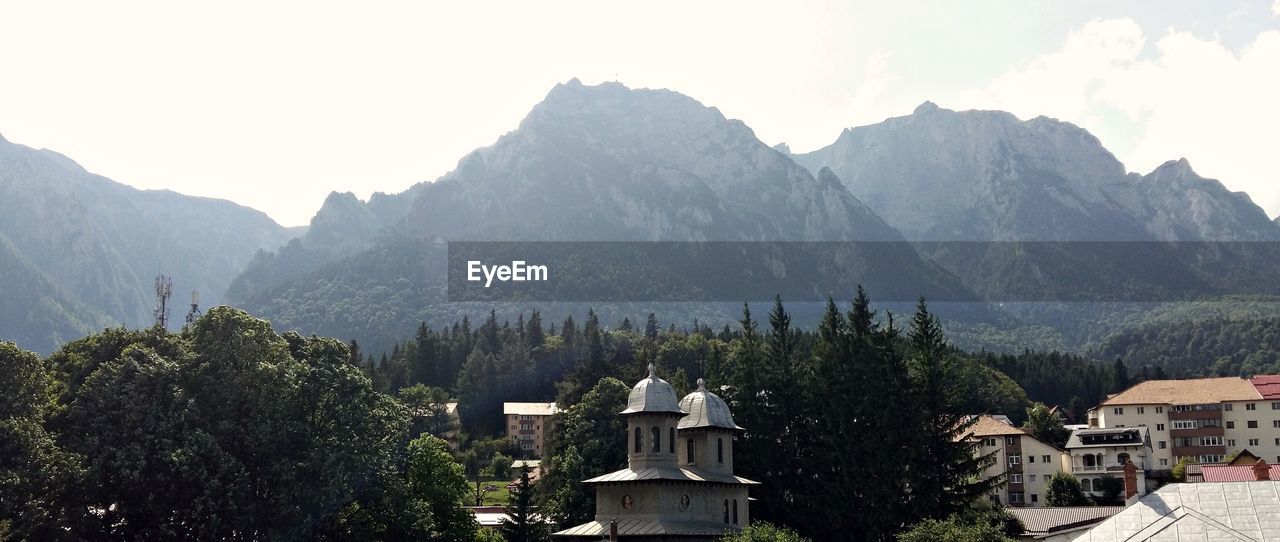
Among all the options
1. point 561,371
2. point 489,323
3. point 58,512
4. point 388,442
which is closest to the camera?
point 58,512

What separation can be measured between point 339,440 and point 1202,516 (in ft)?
133

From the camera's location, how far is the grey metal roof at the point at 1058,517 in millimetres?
72312

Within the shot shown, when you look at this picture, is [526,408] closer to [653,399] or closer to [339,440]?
[653,399]

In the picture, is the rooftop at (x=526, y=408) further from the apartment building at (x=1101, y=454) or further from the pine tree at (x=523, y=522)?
the pine tree at (x=523, y=522)

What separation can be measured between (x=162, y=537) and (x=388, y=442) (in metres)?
13.6

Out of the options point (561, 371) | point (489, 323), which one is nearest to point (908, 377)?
point (561, 371)

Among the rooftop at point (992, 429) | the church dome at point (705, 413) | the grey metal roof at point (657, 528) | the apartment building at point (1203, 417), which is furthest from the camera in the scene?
the apartment building at point (1203, 417)

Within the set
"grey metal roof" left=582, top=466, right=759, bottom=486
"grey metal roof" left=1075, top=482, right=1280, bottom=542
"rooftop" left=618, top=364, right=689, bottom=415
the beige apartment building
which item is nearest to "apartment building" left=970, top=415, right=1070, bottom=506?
"grey metal roof" left=582, top=466, right=759, bottom=486

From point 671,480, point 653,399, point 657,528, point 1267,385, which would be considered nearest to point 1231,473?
point 671,480

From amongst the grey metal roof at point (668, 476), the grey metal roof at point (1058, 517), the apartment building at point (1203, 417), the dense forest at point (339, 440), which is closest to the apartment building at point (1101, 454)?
the apartment building at point (1203, 417)

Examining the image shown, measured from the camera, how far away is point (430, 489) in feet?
234

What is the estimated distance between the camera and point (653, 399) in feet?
208

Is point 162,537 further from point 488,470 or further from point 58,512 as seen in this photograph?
point 488,470

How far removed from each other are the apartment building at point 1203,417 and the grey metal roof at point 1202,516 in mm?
88233
